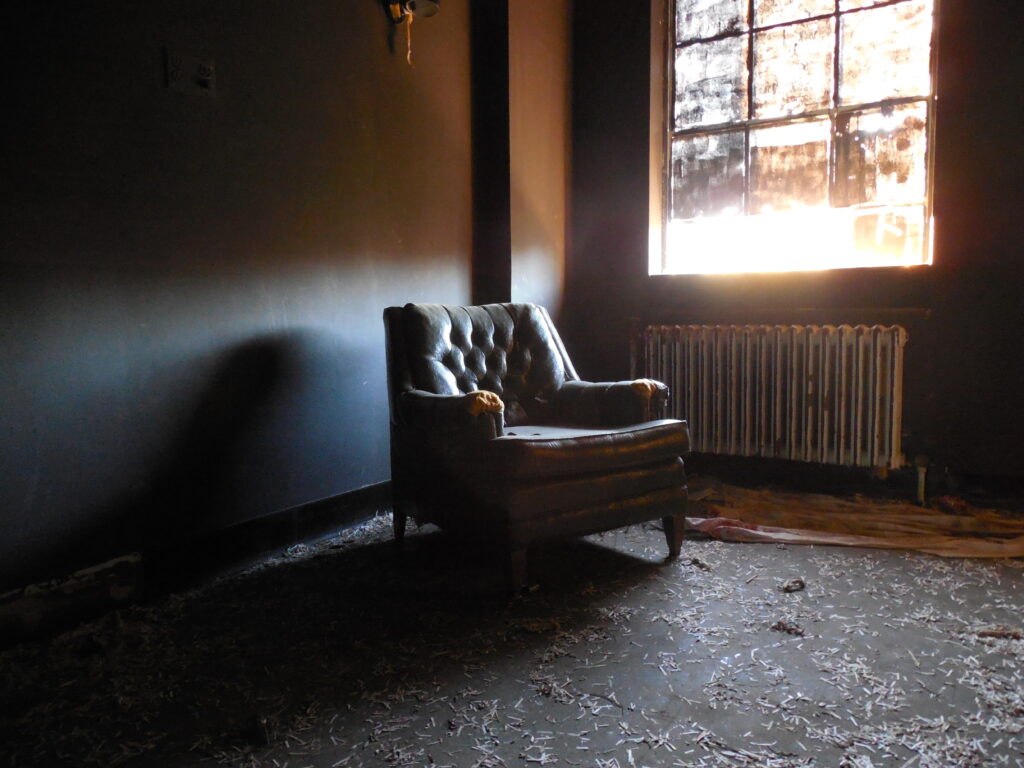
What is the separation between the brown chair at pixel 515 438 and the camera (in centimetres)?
206

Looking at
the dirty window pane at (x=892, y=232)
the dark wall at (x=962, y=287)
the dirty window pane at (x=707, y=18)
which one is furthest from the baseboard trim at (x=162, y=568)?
the dirty window pane at (x=707, y=18)

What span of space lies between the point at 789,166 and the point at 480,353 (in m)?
2.03

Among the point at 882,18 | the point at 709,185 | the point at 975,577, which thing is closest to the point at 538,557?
the point at 975,577

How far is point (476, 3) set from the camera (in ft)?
11.3

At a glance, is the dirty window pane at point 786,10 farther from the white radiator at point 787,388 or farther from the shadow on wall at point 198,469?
the shadow on wall at point 198,469

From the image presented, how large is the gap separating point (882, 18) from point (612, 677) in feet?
11.1

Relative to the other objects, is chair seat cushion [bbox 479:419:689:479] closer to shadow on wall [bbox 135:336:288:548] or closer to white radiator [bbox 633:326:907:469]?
shadow on wall [bbox 135:336:288:548]

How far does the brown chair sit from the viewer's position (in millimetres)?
2057

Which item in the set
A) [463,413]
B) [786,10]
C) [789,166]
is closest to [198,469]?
[463,413]

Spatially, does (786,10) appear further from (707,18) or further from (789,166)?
(789,166)

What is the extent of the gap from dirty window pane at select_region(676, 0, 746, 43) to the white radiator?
1.68 meters

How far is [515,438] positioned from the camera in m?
2.04

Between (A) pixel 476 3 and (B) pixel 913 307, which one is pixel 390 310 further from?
(B) pixel 913 307

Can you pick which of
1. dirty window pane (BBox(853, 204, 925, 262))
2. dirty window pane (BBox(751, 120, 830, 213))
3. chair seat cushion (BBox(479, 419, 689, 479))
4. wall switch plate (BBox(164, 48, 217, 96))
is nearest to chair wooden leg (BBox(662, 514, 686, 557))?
chair seat cushion (BBox(479, 419, 689, 479))
